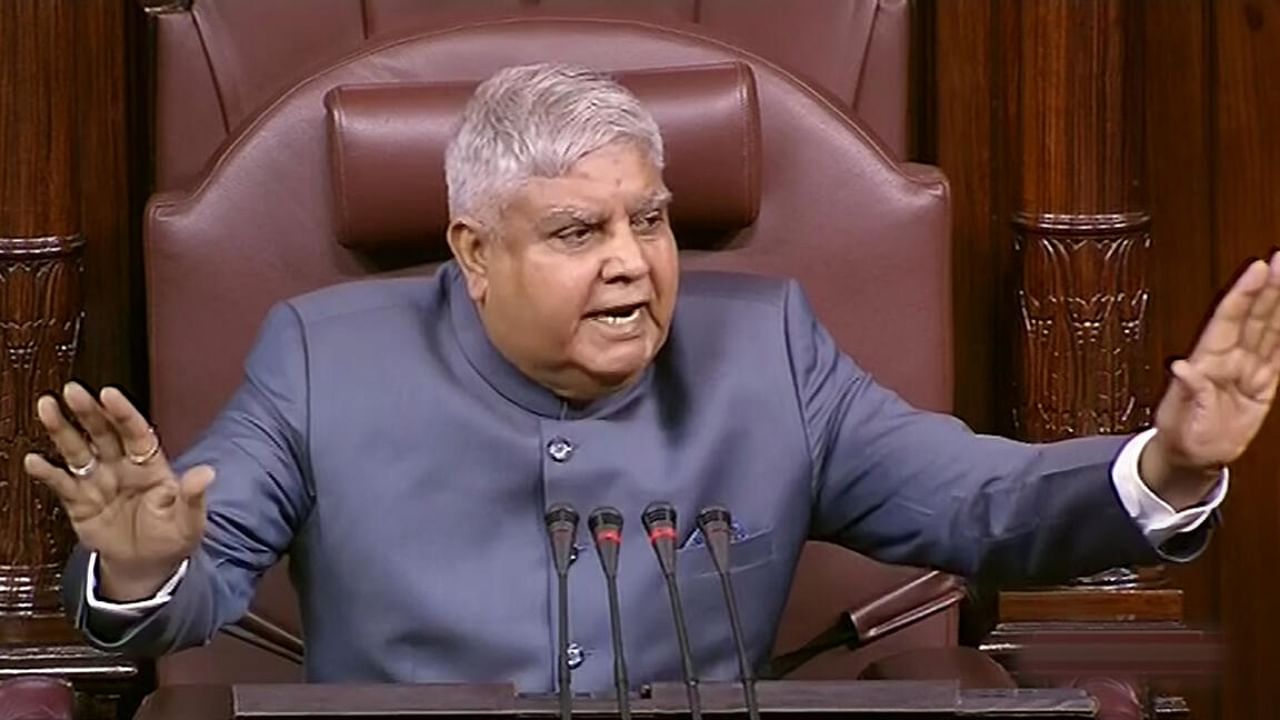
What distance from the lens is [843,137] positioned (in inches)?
117

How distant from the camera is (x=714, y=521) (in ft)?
7.34

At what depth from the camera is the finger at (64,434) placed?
2074 millimetres

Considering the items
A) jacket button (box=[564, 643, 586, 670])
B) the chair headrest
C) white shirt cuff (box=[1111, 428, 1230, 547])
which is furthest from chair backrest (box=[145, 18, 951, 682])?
white shirt cuff (box=[1111, 428, 1230, 547])

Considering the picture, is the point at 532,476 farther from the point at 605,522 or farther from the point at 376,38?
the point at 376,38

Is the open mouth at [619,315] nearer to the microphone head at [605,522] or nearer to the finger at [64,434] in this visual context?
the microphone head at [605,522]

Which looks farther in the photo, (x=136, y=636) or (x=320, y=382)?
(x=320, y=382)

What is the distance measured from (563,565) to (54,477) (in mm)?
399

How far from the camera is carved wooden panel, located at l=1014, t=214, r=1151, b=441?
3.18 meters

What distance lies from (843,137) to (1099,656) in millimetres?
651

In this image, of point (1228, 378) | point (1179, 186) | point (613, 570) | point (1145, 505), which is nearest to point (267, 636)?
point (613, 570)

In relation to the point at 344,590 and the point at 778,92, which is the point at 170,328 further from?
the point at 778,92

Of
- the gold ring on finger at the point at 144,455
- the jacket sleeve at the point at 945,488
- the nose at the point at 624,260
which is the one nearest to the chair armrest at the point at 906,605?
the jacket sleeve at the point at 945,488

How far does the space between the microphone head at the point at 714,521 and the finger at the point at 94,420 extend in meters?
0.47

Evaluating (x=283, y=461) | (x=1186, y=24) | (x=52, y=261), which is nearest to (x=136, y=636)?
(x=283, y=461)
